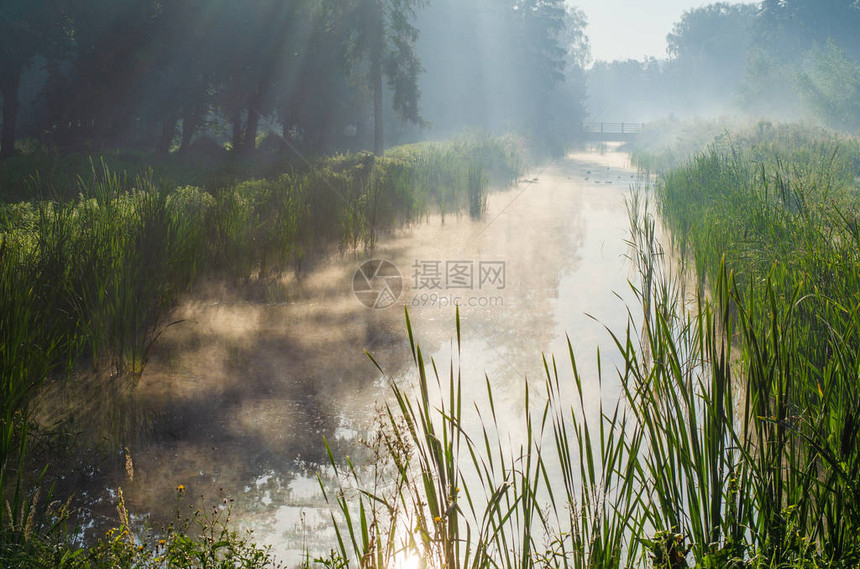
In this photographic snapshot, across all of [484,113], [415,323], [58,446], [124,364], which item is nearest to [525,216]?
[415,323]

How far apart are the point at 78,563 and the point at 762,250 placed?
4.18 metres

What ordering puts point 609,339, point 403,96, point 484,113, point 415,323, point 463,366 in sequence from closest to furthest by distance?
1. point 463,366
2. point 609,339
3. point 415,323
4. point 403,96
5. point 484,113

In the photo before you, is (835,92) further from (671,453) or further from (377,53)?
(671,453)

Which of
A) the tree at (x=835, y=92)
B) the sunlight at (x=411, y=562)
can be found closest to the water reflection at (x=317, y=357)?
the sunlight at (x=411, y=562)

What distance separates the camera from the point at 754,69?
4100cm

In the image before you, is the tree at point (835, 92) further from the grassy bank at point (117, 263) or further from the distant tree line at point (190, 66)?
the grassy bank at point (117, 263)

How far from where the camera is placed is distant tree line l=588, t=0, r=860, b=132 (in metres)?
31.4

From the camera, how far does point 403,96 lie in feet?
66.0

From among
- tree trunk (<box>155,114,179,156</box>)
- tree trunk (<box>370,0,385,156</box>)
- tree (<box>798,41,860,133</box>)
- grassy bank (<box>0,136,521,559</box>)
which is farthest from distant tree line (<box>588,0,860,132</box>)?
grassy bank (<box>0,136,521,559</box>)

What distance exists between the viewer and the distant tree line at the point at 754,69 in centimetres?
3138

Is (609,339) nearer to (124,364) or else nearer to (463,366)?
(463,366)

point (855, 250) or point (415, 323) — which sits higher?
point (855, 250)

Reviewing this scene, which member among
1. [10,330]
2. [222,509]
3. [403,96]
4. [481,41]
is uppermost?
[481,41]

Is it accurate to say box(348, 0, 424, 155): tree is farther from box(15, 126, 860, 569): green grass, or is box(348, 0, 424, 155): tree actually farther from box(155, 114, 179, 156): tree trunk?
box(15, 126, 860, 569): green grass
